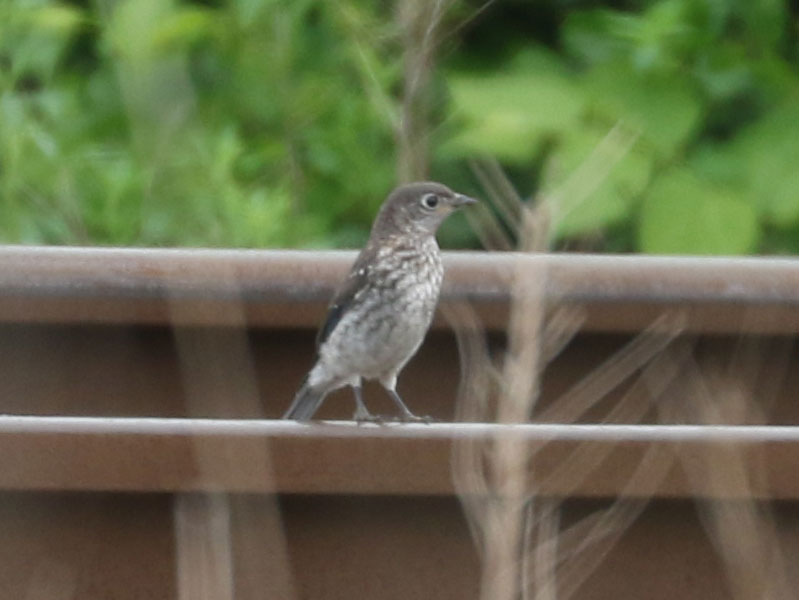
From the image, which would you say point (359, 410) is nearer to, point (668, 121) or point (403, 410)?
point (403, 410)

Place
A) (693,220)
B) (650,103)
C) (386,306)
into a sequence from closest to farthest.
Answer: (386,306)
(693,220)
(650,103)

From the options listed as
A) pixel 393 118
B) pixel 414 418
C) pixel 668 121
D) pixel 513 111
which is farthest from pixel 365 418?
pixel 668 121

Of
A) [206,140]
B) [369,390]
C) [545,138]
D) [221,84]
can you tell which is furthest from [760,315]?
[221,84]

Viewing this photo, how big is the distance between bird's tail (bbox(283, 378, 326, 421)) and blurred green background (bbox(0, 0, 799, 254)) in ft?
3.30

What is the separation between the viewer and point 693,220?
6164mm

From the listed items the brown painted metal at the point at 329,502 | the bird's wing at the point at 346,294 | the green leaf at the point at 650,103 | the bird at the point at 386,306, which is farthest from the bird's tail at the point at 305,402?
the green leaf at the point at 650,103

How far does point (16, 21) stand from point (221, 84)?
0.80 m

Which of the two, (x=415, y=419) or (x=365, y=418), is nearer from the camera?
(x=415, y=419)

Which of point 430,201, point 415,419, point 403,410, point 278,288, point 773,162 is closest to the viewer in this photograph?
point 415,419

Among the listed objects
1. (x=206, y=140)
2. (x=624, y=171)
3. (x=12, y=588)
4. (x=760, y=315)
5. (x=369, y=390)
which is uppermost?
(x=206, y=140)

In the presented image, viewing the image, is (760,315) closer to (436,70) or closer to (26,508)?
(26,508)

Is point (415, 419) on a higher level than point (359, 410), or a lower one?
lower

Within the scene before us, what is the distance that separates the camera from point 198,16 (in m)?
6.81

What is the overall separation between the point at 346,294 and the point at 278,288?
21 cm
